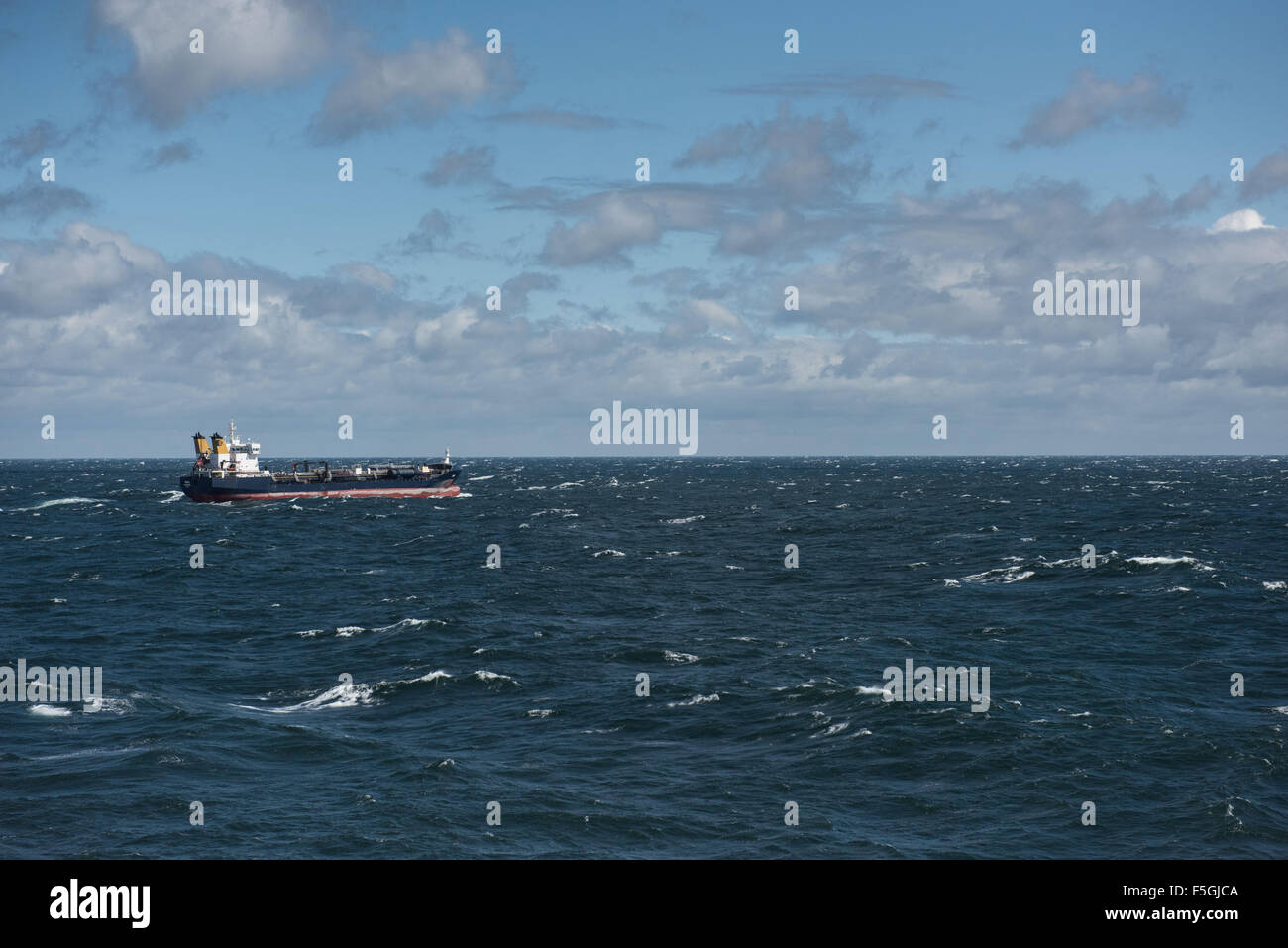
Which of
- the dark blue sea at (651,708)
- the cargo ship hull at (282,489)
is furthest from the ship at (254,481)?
the dark blue sea at (651,708)

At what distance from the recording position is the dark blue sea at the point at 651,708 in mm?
33062

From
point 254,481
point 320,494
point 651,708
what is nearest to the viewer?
point 651,708

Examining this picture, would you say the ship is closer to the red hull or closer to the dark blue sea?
the red hull

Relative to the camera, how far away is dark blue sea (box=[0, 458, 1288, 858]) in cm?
3306

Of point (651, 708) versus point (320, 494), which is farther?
point (320, 494)

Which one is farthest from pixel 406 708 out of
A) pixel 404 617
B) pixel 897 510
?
pixel 897 510

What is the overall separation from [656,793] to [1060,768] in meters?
15.4

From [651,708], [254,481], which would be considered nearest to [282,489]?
[254,481]

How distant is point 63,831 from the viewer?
32500 millimetres

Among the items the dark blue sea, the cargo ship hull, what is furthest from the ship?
the dark blue sea

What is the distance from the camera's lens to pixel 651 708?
4775 cm

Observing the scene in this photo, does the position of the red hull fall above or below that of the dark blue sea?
above

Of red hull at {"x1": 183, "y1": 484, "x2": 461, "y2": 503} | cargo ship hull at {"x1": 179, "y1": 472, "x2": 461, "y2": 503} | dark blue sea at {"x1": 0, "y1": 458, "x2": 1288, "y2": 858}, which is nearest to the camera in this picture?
dark blue sea at {"x1": 0, "y1": 458, "x2": 1288, "y2": 858}

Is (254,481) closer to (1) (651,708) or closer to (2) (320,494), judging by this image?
(2) (320,494)
